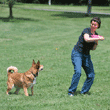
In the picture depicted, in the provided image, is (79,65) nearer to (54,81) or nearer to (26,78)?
(26,78)

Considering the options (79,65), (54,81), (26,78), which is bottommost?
(54,81)

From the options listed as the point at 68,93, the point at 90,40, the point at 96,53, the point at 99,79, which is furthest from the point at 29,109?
the point at 96,53

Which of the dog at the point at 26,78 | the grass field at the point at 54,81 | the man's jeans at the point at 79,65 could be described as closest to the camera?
the grass field at the point at 54,81

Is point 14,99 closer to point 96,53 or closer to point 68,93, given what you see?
point 68,93

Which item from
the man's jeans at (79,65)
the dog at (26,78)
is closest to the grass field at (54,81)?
the dog at (26,78)

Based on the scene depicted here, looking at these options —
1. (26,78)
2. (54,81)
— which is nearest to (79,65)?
(26,78)

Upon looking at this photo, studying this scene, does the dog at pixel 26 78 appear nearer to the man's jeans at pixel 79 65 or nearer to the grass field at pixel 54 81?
the grass field at pixel 54 81

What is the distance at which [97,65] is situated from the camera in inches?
384

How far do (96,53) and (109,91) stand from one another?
20.0ft

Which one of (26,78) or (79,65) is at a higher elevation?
(79,65)

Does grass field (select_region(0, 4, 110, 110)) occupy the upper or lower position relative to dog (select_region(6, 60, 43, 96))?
lower

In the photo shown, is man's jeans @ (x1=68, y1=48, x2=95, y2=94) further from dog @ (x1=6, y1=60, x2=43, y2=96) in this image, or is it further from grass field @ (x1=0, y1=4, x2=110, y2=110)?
dog @ (x1=6, y1=60, x2=43, y2=96)

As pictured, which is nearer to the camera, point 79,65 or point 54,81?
point 79,65

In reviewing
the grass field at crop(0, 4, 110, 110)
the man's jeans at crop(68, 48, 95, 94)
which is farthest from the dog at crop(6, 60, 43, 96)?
the man's jeans at crop(68, 48, 95, 94)
